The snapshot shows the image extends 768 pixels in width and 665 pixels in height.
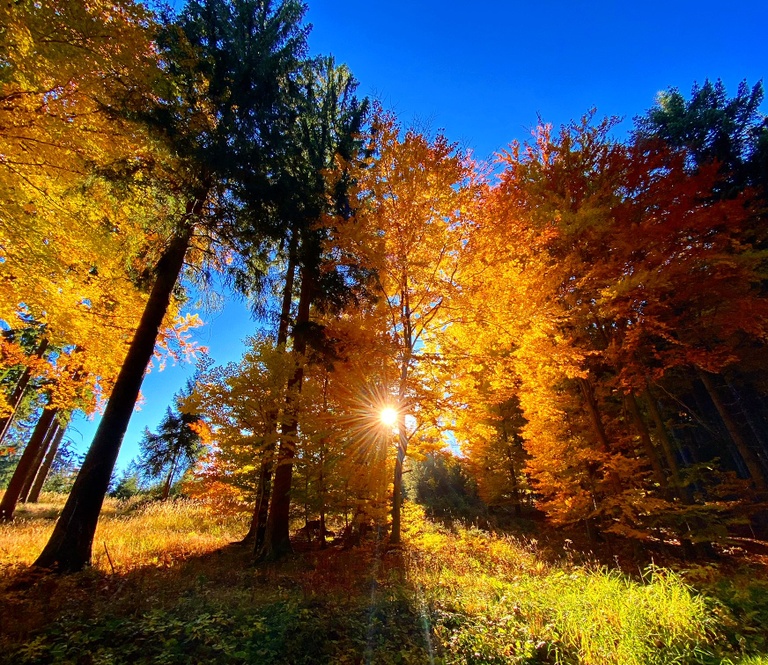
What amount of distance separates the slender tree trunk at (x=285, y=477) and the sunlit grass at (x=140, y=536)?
1.75m

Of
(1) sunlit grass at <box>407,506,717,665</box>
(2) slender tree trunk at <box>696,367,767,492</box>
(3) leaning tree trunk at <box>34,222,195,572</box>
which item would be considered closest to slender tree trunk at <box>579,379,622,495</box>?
(1) sunlit grass at <box>407,506,717,665</box>

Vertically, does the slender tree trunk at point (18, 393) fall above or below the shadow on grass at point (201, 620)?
above

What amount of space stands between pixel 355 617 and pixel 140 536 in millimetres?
7781

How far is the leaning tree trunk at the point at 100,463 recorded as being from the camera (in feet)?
17.0

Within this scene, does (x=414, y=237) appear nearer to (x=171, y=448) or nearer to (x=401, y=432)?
(x=401, y=432)

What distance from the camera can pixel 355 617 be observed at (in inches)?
159

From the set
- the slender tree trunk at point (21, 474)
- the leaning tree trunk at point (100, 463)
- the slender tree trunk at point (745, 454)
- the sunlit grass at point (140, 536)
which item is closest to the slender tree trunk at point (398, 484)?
the sunlit grass at point (140, 536)

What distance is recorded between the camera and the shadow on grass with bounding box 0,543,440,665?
294cm

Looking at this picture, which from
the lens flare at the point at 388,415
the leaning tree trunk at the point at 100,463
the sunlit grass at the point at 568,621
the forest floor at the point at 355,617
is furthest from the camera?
the lens flare at the point at 388,415

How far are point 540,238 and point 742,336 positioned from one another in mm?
10828

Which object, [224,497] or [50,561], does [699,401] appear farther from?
[50,561]

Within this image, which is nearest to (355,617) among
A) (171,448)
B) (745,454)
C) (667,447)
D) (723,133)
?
(667,447)

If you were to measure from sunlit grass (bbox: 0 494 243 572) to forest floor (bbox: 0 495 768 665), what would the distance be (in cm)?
11

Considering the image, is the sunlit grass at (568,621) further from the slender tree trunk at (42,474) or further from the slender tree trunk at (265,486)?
the slender tree trunk at (42,474)
